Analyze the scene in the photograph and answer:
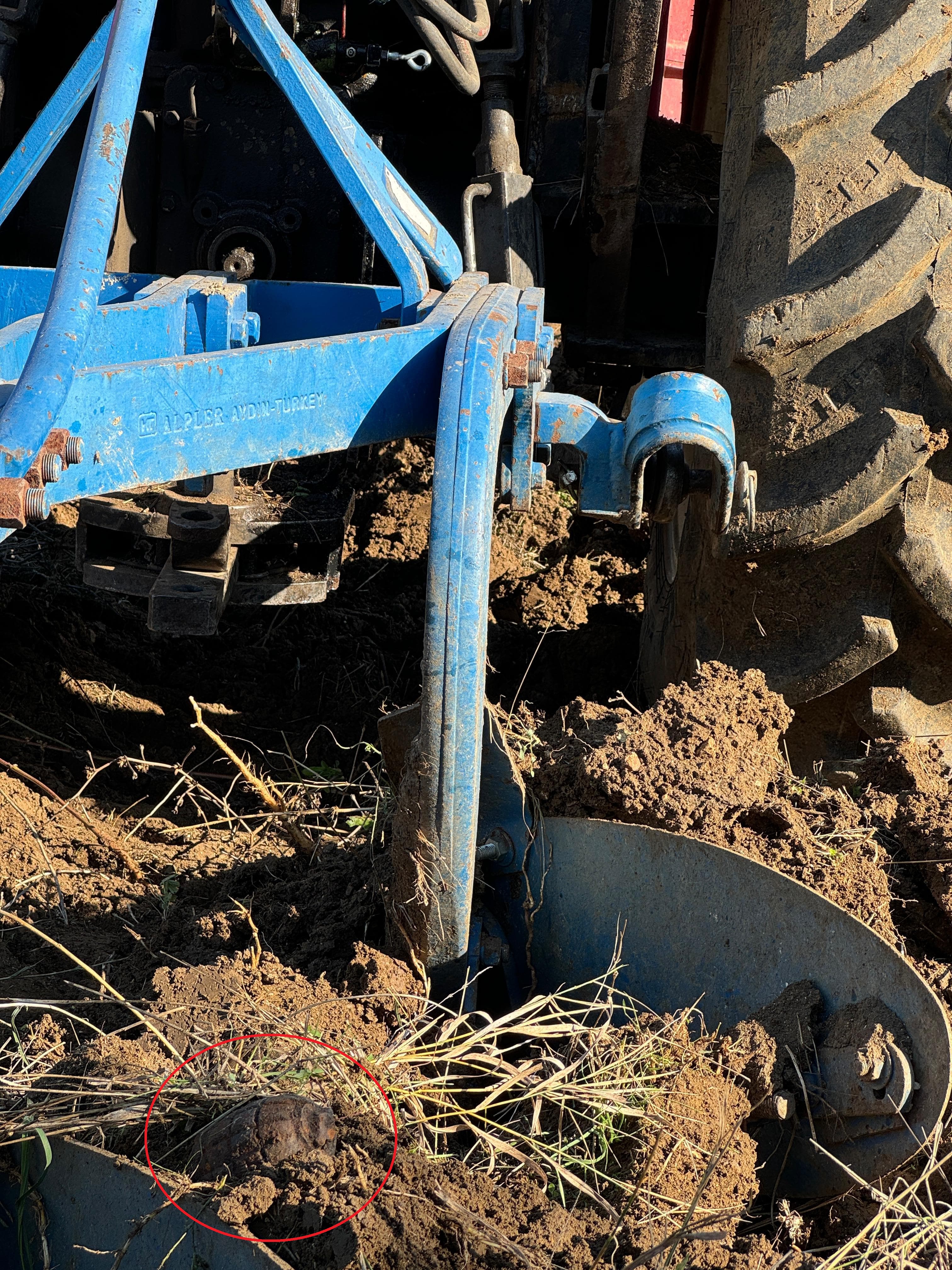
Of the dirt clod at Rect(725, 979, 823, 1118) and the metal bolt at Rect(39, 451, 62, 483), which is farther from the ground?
the metal bolt at Rect(39, 451, 62, 483)

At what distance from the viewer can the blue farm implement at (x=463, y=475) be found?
4.84ft

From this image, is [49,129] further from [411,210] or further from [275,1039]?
[275,1039]

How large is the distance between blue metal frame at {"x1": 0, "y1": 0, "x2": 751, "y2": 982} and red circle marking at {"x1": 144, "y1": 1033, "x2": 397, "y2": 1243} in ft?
0.78

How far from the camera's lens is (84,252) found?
1.53 meters

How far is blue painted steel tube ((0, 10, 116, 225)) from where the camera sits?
226cm

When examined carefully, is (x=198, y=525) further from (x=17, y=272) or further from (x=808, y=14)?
(x=808, y=14)

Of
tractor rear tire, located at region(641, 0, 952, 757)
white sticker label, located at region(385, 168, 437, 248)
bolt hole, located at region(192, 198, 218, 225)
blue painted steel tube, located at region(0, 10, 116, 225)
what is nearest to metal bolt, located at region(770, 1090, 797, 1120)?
tractor rear tire, located at region(641, 0, 952, 757)

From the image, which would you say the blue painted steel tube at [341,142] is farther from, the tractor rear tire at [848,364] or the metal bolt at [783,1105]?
the metal bolt at [783,1105]

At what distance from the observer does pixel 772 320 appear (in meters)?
1.94

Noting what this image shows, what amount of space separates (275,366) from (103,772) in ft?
4.32

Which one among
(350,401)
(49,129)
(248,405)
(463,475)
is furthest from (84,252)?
(49,129)

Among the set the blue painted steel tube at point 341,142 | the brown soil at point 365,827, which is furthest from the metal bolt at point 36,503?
the blue painted steel tube at point 341,142

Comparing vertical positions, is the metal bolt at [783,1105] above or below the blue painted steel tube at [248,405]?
below

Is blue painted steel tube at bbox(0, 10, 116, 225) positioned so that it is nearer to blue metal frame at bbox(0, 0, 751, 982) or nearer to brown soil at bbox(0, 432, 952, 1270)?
blue metal frame at bbox(0, 0, 751, 982)
